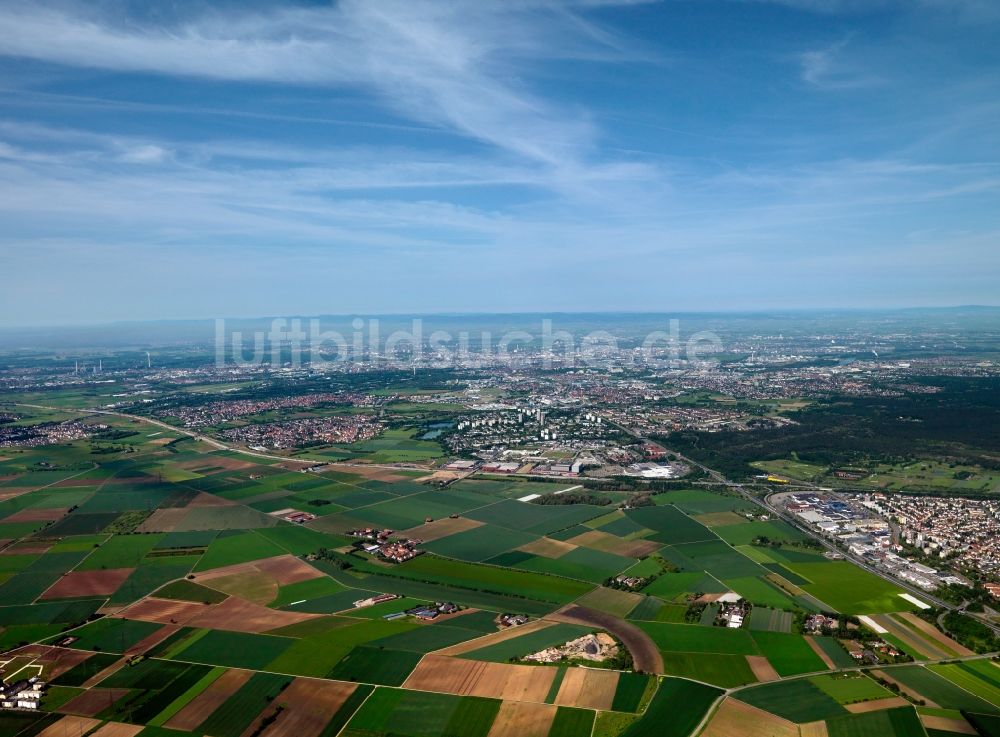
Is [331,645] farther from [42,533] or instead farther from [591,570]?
[42,533]

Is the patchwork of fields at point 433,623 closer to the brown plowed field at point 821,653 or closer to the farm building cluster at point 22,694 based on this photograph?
the brown plowed field at point 821,653

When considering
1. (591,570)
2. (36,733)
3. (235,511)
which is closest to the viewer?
(36,733)

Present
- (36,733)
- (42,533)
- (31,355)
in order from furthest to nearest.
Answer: (31,355) → (42,533) → (36,733)

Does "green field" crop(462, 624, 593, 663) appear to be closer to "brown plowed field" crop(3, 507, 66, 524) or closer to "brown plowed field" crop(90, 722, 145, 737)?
"brown plowed field" crop(90, 722, 145, 737)

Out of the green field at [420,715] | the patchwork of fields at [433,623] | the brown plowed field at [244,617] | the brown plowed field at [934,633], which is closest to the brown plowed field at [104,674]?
the patchwork of fields at [433,623]

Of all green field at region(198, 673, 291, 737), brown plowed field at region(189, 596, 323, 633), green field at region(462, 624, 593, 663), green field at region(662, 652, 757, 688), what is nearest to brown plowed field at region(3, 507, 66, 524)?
brown plowed field at region(189, 596, 323, 633)

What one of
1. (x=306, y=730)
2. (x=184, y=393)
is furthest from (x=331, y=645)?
(x=184, y=393)
